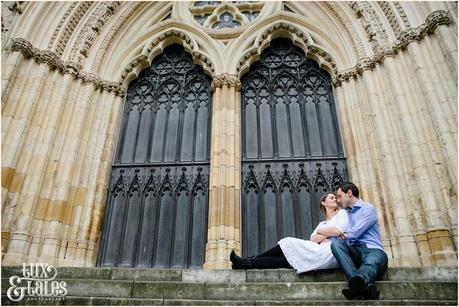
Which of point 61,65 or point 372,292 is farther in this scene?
point 61,65

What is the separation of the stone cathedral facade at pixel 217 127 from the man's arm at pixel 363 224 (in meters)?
2.50

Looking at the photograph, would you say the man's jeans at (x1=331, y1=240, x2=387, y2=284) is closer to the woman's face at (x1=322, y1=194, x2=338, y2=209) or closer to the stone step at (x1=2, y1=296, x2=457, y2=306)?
the stone step at (x1=2, y1=296, x2=457, y2=306)

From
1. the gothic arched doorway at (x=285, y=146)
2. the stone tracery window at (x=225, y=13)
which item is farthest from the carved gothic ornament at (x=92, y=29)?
the gothic arched doorway at (x=285, y=146)

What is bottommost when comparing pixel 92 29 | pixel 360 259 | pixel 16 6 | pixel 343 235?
pixel 360 259

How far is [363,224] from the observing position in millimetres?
4102

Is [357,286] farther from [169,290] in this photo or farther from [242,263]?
[169,290]

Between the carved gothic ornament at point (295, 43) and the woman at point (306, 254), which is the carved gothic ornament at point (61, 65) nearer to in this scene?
the carved gothic ornament at point (295, 43)

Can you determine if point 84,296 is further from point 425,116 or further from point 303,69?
point 303,69

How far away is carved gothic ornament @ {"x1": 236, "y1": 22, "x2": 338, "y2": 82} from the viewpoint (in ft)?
30.7

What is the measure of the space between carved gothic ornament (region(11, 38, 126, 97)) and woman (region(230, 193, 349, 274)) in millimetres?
6281

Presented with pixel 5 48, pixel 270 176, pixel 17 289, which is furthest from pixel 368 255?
pixel 5 48

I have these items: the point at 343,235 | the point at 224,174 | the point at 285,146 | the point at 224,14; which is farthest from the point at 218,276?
the point at 224,14

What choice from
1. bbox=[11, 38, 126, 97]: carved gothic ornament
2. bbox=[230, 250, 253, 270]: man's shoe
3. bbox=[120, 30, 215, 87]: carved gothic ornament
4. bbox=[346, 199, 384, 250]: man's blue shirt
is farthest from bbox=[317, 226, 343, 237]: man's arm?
bbox=[11, 38, 126, 97]: carved gothic ornament

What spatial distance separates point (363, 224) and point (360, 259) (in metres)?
0.39
